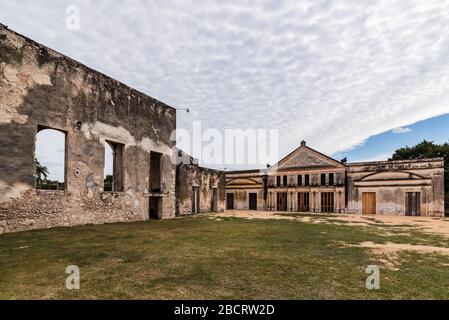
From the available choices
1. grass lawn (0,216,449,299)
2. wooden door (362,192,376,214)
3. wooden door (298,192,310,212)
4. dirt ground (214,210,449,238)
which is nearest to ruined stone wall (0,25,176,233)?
grass lawn (0,216,449,299)

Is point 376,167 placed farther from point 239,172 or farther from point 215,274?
point 215,274

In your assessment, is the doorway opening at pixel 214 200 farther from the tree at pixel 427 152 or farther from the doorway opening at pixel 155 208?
the tree at pixel 427 152

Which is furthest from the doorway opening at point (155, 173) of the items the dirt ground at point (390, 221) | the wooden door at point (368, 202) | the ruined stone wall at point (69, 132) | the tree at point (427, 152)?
the tree at point (427, 152)

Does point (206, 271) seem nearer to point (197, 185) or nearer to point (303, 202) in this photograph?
point (197, 185)

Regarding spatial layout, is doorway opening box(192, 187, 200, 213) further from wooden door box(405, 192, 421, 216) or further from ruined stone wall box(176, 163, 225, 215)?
wooden door box(405, 192, 421, 216)

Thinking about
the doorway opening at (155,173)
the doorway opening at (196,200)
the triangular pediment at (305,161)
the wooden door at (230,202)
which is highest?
the triangular pediment at (305,161)

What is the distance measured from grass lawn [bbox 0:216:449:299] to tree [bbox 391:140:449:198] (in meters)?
32.5

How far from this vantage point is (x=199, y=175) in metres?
21.5

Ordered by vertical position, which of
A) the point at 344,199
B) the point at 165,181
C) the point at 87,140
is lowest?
the point at 344,199

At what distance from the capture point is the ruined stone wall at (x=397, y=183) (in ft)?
74.7

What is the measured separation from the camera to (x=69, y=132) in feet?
31.6

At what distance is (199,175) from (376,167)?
1557 cm

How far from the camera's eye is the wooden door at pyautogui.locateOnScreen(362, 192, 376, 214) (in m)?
25.0
